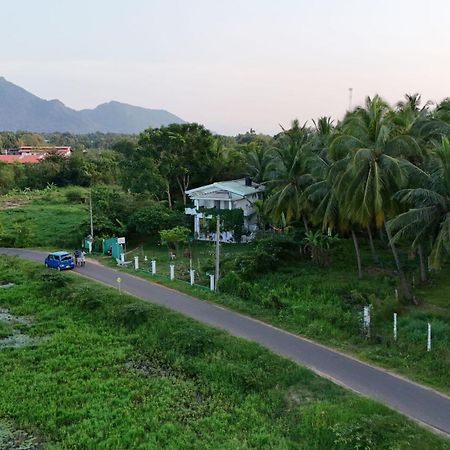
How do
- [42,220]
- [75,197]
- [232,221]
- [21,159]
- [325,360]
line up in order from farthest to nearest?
[21,159] < [75,197] < [42,220] < [232,221] < [325,360]

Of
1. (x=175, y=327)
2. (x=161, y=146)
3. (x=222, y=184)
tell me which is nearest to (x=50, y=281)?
(x=175, y=327)

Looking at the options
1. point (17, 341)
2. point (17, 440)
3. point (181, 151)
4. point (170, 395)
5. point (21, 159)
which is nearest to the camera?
point (17, 440)

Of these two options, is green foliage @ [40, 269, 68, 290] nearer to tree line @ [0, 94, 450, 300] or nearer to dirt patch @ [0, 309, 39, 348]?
dirt patch @ [0, 309, 39, 348]

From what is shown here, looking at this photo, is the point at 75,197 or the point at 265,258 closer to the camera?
the point at 265,258

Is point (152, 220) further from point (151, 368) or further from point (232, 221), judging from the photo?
point (151, 368)

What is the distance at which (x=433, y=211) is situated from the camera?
19672 millimetres

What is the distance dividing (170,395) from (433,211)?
Answer: 1191 centimetres

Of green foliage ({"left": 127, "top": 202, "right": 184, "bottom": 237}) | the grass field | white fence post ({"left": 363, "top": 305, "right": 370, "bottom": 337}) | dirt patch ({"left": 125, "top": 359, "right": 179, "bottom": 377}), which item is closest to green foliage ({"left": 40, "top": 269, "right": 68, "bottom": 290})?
the grass field

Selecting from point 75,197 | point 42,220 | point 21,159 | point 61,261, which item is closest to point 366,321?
point 61,261

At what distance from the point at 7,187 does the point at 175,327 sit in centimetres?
6530

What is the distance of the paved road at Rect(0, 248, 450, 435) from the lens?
13.5 m

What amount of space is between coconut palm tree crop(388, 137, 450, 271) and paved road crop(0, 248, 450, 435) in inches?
214

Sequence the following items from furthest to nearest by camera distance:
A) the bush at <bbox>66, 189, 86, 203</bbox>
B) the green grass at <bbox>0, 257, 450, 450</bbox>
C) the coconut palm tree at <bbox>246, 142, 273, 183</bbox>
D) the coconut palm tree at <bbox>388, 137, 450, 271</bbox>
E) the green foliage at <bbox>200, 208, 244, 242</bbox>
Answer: the bush at <bbox>66, 189, 86, 203</bbox> < the coconut palm tree at <bbox>246, 142, 273, 183</bbox> < the green foliage at <bbox>200, 208, 244, 242</bbox> < the coconut palm tree at <bbox>388, 137, 450, 271</bbox> < the green grass at <bbox>0, 257, 450, 450</bbox>

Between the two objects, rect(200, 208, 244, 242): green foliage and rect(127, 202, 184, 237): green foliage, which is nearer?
rect(200, 208, 244, 242): green foliage
